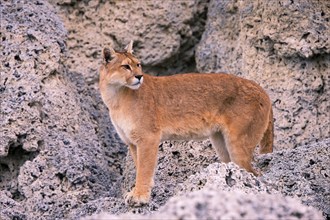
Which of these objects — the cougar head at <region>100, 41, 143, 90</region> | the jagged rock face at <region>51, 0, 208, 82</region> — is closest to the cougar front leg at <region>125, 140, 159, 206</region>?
the cougar head at <region>100, 41, 143, 90</region>

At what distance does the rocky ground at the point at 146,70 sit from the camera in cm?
879

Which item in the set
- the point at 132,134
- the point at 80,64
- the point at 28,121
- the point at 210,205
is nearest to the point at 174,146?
the point at 132,134

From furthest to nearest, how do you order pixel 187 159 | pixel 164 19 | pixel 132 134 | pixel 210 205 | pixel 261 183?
pixel 164 19, pixel 187 159, pixel 132 134, pixel 261 183, pixel 210 205

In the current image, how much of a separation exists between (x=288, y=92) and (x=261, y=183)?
3.64m

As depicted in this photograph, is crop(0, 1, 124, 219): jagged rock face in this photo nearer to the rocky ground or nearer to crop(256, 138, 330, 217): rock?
the rocky ground

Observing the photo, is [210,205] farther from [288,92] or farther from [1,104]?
[288,92]

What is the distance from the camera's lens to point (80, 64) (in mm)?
12109

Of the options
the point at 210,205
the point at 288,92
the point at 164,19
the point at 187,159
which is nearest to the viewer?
the point at 210,205

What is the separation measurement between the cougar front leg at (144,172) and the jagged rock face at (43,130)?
36.0 inches

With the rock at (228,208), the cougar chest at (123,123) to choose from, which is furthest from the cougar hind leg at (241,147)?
the rock at (228,208)

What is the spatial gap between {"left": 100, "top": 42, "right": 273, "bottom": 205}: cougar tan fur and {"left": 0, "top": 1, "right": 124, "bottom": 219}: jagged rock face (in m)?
0.88

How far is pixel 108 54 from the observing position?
9.35 metres

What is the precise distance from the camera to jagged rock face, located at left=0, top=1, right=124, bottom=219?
9.52 metres

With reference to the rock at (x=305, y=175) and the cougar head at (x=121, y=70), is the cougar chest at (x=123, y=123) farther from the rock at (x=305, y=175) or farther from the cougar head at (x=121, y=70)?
the rock at (x=305, y=175)
